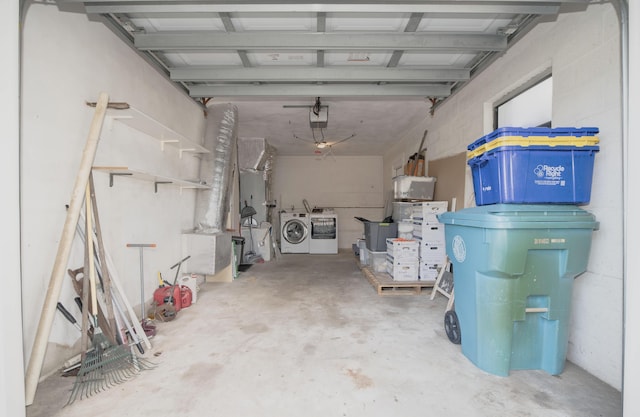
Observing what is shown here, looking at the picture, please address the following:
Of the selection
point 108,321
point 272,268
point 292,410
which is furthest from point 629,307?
point 272,268

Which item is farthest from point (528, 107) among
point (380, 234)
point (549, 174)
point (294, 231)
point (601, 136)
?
point (294, 231)

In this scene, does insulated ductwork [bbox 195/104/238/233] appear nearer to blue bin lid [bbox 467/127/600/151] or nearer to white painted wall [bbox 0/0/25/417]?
white painted wall [bbox 0/0/25/417]

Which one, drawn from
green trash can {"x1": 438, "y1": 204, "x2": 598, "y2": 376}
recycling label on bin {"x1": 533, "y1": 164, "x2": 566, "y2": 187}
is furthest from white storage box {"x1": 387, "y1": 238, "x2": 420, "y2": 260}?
recycling label on bin {"x1": 533, "y1": 164, "x2": 566, "y2": 187}

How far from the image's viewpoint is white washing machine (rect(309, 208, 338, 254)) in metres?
6.51

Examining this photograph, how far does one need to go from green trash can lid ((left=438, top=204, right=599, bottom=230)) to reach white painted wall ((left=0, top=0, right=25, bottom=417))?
2.35 meters

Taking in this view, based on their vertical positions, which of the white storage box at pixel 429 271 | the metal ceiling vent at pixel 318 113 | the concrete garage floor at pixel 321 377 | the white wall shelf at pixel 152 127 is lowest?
the concrete garage floor at pixel 321 377

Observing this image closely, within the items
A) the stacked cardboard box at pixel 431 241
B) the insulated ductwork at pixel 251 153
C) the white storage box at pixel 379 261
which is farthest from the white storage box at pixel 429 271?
the insulated ductwork at pixel 251 153

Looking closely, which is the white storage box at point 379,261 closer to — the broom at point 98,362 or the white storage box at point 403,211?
the white storage box at point 403,211

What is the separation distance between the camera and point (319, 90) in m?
3.23

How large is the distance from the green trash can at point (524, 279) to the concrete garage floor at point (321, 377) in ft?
0.51

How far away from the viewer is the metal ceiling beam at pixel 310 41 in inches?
90.0

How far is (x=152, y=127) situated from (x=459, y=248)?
9.21 feet

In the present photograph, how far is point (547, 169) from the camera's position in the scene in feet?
5.26

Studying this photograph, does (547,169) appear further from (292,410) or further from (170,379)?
(170,379)
